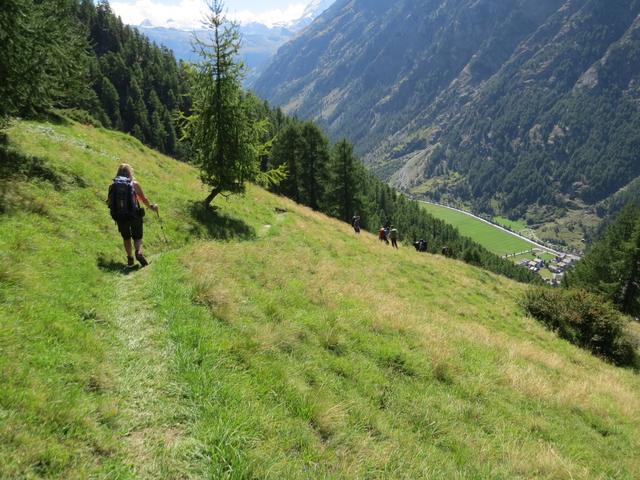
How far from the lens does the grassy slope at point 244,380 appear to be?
14.5ft

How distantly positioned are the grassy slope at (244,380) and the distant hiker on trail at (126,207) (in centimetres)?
85

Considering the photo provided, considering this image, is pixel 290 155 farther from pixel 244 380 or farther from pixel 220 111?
pixel 244 380

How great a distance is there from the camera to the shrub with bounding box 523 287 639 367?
20.7 meters

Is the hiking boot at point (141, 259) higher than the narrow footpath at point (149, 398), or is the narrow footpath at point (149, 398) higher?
the narrow footpath at point (149, 398)

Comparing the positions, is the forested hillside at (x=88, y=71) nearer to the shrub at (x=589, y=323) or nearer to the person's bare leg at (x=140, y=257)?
the person's bare leg at (x=140, y=257)

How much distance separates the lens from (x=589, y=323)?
21.5 metres

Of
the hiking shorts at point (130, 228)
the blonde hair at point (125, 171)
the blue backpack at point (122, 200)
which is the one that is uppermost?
the blonde hair at point (125, 171)

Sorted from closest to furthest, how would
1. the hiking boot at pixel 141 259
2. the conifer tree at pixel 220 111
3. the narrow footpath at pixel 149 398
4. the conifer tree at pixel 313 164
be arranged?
the narrow footpath at pixel 149 398 < the hiking boot at pixel 141 259 < the conifer tree at pixel 220 111 < the conifer tree at pixel 313 164

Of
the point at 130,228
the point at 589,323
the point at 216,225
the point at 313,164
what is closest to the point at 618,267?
the point at 589,323

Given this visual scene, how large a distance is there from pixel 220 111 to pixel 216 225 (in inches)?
270

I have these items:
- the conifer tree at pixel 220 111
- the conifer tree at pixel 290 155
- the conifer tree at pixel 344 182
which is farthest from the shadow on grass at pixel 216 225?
the conifer tree at pixel 344 182

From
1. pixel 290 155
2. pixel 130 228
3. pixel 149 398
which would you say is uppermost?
pixel 290 155

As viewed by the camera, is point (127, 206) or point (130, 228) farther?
point (130, 228)

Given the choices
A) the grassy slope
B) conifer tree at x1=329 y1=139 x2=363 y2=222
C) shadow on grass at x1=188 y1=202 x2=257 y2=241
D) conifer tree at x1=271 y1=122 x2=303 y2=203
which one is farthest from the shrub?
conifer tree at x1=271 y1=122 x2=303 y2=203
